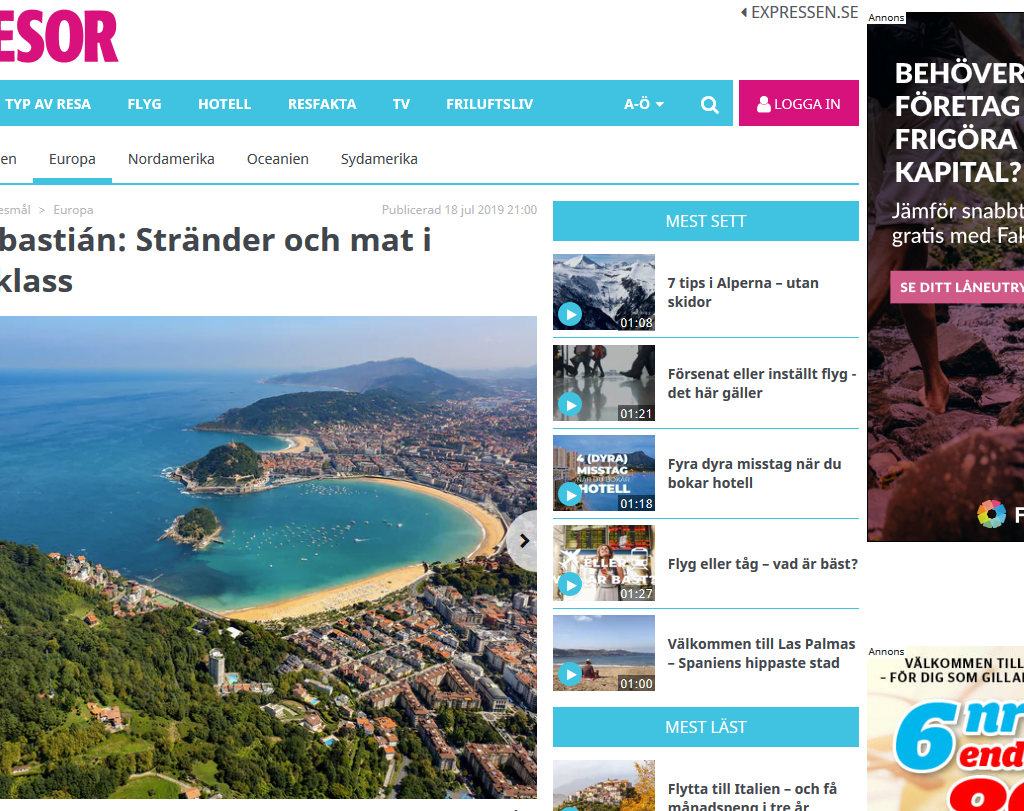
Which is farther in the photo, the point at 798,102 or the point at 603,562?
the point at 798,102

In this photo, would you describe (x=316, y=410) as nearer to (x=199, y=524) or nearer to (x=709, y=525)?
(x=199, y=524)

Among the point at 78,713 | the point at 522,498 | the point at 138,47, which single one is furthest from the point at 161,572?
the point at 138,47

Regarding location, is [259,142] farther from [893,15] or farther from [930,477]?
[930,477]

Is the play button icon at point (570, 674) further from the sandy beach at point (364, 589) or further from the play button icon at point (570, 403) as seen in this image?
the play button icon at point (570, 403)

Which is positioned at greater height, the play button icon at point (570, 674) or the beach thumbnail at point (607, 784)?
the play button icon at point (570, 674)

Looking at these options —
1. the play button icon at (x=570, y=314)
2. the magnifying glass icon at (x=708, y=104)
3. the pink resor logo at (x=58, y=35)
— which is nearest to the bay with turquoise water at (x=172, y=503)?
the play button icon at (x=570, y=314)
